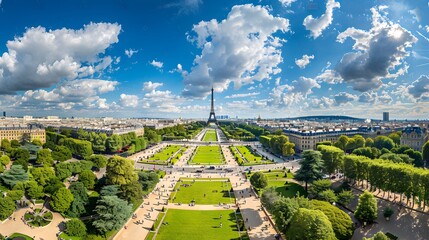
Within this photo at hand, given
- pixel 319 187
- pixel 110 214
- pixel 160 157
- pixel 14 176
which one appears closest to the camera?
pixel 110 214

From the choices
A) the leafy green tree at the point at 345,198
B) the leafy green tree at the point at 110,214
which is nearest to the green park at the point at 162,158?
the leafy green tree at the point at 110,214

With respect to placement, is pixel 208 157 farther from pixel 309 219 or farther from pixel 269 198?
pixel 309 219

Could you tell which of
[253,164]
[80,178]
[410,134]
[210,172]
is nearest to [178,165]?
[210,172]

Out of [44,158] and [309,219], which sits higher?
[44,158]

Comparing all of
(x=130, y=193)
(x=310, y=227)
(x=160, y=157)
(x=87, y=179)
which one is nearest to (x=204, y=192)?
(x=130, y=193)

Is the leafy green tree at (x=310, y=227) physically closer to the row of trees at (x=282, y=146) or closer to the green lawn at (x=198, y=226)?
the green lawn at (x=198, y=226)

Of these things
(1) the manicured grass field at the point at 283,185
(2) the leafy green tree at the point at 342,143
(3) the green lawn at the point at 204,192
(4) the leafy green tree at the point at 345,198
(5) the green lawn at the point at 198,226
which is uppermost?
(2) the leafy green tree at the point at 342,143
